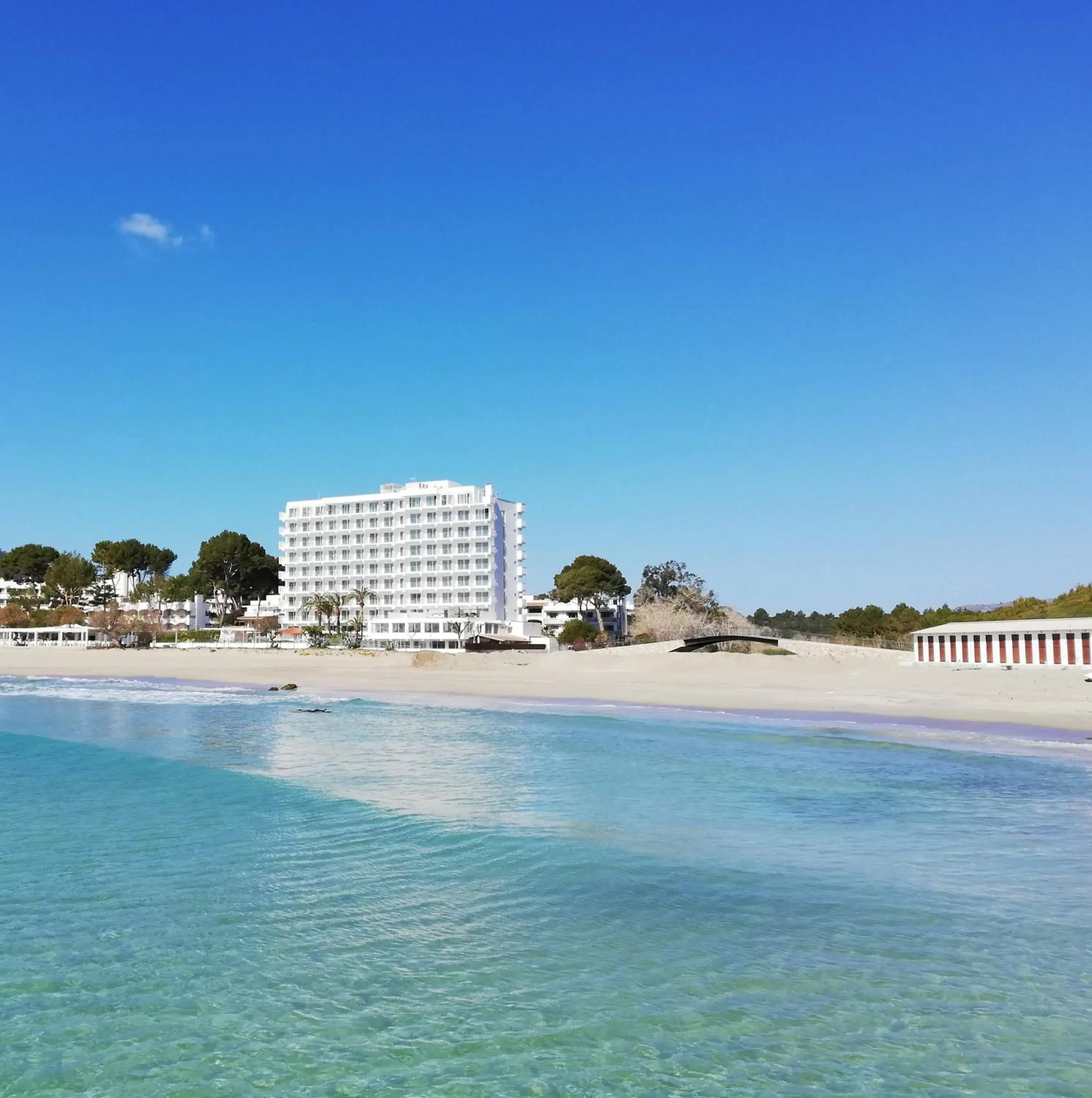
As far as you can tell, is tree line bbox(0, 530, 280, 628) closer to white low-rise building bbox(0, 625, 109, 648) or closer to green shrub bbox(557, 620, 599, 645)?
white low-rise building bbox(0, 625, 109, 648)

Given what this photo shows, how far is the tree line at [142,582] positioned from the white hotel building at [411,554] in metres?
6.77

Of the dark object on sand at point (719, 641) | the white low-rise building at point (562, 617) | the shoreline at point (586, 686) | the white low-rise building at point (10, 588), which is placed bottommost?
the shoreline at point (586, 686)

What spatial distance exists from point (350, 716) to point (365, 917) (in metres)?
25.3

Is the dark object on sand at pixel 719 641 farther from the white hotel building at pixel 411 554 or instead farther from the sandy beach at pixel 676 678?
the white hotel building at pixel 411 554

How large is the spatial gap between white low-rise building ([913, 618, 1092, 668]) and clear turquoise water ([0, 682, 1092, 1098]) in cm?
2598

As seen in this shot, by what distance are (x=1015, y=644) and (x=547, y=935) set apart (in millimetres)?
41164

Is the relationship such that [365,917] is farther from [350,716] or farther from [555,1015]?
[350,716]

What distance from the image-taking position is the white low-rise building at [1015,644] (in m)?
41.2

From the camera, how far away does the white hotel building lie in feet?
418

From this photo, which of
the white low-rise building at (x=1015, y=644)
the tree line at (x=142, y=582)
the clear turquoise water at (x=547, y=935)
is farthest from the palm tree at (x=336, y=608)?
the clear turquoise water at (x=547, y=935)

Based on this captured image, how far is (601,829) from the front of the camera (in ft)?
46.3

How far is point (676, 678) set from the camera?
52.9 meters

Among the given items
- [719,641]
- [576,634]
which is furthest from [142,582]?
[719,641]

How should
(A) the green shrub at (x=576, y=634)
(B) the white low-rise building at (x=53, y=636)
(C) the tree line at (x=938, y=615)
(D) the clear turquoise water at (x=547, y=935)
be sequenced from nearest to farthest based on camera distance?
(D) the clear turquoise water at (x=547, y=935) < (C) the tree line at (x=938, y=615) < (A) the green shrub at (x=576, y=634) < (B) the white low-rise building at (x=53, y=636)
